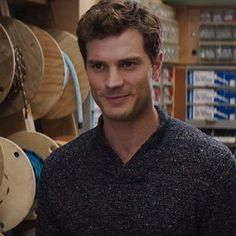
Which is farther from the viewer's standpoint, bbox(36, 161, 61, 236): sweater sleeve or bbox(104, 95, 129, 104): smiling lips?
bbox(36, 161, 61, 236): sweater sleeve

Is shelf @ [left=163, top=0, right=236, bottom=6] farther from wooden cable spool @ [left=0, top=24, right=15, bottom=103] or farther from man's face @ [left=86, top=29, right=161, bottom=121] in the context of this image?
man's face @ [left=86, top=29, right=161, bottom=121]

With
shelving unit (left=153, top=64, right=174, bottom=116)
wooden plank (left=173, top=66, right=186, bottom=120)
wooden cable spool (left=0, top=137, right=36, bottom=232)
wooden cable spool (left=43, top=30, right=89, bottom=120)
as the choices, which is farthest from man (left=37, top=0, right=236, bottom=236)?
wooden plank (left=173, top=66, right=186, bottom=120)

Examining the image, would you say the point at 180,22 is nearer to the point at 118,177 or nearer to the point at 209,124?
the point at 209,124

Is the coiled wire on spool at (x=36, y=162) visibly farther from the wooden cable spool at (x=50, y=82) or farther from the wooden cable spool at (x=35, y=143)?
the wooden cable spool at (x=50, y=82)

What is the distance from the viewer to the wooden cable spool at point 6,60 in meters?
1.48

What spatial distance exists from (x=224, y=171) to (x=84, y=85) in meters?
0.86

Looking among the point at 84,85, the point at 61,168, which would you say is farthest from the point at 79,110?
the point at 61,168

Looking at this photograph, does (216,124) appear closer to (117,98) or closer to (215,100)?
(215,100)

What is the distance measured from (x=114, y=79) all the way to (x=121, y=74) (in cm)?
2

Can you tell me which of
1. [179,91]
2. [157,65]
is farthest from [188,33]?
[157,65]

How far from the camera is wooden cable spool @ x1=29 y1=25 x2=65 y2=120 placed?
5.60ft

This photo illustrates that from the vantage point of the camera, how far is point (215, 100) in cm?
390

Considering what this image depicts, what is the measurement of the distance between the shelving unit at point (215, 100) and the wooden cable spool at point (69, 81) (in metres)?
2.04

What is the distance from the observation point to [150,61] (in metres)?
1.18
